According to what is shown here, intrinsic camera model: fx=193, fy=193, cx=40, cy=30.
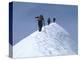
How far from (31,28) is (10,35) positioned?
0.14 metres

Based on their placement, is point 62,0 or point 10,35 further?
point 62,0

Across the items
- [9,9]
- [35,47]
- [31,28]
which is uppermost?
[9,9]

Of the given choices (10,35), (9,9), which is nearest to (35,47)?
(10,35)

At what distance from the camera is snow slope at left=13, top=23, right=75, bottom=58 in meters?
1.18

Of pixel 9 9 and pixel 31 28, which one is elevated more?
pixel 9 9

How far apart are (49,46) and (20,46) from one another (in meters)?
0.20

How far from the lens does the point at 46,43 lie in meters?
1.24

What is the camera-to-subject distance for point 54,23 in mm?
1274

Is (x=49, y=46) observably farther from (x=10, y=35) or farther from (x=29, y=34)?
(x=10, y=35)

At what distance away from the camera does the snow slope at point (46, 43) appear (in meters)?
1.18

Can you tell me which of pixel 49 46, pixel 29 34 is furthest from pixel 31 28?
pixel 49 46

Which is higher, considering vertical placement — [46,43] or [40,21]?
[40,21]

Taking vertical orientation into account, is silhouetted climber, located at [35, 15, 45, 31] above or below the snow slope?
above

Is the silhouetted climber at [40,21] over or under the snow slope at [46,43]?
over
